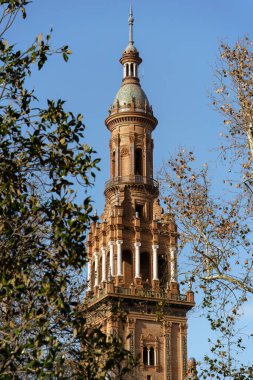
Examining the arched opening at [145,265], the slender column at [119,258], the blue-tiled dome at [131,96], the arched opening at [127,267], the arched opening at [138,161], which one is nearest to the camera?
the slender column at [119,258]

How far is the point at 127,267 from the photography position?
69.3 meters

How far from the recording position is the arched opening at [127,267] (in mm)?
68188

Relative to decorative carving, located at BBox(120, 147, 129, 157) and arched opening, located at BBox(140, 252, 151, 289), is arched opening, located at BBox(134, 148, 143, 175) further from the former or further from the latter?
arched opening, located at BBox(140, 252, 151, 289)

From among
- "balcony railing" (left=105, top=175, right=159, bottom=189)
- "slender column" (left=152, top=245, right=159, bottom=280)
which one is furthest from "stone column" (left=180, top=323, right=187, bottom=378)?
"balcony railing" (left=105, top=175, right=159, bottom=189)

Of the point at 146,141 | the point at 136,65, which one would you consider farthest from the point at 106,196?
the point at 136,65

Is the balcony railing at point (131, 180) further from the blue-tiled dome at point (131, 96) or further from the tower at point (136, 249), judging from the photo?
the blue-tiled dome at point (131, 96)

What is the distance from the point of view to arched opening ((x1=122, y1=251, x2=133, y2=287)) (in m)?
68.2

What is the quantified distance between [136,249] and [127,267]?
6.12 ft

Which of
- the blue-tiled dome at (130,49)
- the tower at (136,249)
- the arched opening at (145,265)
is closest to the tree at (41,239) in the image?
the tower at (136,249)

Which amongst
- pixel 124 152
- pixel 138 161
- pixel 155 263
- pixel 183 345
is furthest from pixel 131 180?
pixel 183 345

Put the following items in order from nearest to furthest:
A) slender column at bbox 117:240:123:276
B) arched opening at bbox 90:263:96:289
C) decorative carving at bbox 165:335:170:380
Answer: decorative carving at bbox 165:335:170:380, slender column at bbox 117:240:123:276, arched opening at bbox 90:263:96:289

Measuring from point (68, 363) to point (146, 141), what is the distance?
194 feet

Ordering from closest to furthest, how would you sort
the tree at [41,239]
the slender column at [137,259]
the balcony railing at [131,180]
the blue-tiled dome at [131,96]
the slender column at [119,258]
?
the tree at [41,239], the slender column at [119,258], the slender column at [137,259], the balcony railing at [131,180], the blue-tiled dome at [131,96]

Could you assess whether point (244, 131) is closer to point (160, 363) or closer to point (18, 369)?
point (18, 369)
